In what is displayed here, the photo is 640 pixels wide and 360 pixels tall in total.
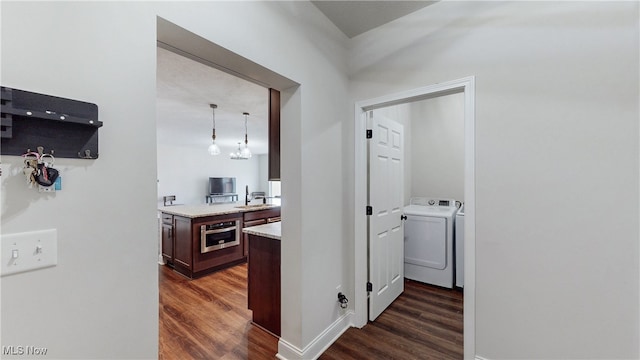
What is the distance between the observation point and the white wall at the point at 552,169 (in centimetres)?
134

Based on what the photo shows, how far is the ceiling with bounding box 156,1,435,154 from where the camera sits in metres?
1.98

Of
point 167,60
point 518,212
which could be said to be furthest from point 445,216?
point 167,60

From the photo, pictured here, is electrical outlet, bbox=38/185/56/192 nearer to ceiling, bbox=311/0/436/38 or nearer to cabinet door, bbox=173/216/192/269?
ceiling, bbox=311/0/436/38

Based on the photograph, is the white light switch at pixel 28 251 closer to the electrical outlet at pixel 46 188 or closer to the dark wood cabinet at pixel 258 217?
the electrical outlet at pixel 46 188

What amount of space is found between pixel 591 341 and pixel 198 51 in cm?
272

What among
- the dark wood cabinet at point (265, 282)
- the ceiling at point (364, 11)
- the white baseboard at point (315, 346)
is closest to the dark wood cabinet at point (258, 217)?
the dark wood cabinet at point (265, 282)

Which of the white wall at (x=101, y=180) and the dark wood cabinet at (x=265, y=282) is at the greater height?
the white wall at (x=101, y=180)

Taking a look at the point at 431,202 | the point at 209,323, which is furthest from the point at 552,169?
the point at 209,323

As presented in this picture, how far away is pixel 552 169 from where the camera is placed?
59.0 inches

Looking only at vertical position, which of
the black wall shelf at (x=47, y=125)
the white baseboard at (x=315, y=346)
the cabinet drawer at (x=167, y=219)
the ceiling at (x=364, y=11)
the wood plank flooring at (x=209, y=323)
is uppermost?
the ceiling at (x=364, y=11)

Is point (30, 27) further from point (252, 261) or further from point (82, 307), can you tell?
point (252, 261)

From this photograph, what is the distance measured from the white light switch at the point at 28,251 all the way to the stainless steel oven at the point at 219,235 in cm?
279

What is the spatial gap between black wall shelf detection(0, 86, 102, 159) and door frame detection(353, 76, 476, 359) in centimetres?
183

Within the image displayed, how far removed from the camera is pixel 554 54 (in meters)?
1.49
